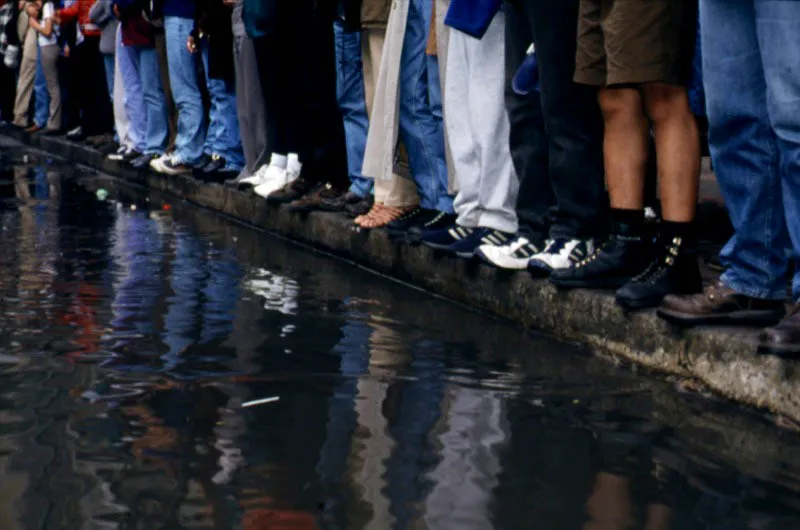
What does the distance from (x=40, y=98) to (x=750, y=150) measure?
13105 millimetres

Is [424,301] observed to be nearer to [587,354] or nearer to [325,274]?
[325,274]

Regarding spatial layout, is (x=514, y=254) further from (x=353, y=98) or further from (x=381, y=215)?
(x=353, y=98)

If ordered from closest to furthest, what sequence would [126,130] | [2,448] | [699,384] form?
1. [2,448]
2. [699,384]
3. [126,130]

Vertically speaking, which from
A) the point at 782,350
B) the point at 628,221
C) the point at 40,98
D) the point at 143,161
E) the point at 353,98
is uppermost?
A: the point at 353,98

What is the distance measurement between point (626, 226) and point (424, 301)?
4.07ft

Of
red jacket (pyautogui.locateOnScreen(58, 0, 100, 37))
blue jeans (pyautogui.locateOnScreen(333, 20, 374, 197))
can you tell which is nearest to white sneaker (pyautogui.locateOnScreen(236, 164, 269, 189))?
blue jeans (pyautogui.locateOnScreen(333, 20, 374, 197))

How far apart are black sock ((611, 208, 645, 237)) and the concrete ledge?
0.20m

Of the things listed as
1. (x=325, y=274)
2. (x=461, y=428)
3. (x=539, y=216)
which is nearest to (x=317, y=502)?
(x=461, y=428)

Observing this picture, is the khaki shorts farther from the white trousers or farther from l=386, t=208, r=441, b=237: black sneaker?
l=386, t=208, r=441, b=237: black sneaker

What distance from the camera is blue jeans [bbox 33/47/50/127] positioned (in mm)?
16156

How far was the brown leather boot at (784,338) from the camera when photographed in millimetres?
3814

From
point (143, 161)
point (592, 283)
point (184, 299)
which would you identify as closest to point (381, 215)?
point (184, 299)

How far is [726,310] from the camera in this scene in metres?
4.30

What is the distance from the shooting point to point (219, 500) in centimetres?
310
